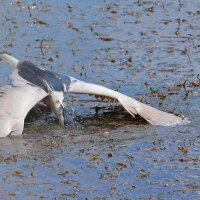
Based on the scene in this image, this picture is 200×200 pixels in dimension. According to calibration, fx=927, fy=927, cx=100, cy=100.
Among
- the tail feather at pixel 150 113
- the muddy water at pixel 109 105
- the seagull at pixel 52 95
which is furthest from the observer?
the tail feather at pixel 150 113

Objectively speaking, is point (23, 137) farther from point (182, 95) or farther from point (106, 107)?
point (182, 95)

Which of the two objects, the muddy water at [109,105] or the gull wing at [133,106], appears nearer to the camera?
the muddy water at [109,105]

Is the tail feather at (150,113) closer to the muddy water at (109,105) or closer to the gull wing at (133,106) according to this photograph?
the gull wing at (133,106)

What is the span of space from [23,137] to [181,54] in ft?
13.5

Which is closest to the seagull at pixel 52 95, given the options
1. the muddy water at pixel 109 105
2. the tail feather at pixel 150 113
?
the tail feather at pixel 150 113

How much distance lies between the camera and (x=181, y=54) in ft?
44.7

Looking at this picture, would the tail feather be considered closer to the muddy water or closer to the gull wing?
the gull wing

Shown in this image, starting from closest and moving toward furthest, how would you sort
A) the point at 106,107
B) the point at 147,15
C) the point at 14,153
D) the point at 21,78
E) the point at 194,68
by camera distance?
the point at 14,153
the point at 21,78
the point at 106,107
the point at 194,68
the point at 147,15

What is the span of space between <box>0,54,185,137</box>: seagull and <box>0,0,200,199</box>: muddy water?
0.60 ft

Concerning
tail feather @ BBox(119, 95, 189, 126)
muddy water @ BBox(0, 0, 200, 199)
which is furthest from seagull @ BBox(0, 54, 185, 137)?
muddy water @ BBox(0, 0, 200, 199)

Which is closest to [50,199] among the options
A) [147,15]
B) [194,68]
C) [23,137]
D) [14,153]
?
[14,153]

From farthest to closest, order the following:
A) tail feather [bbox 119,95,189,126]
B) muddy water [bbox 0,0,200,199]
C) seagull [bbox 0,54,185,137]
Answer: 1. tail feather [bbox 119,95,189,126]
2. seagull [bbox 0,54,185,137]
3. muddy water [bbox 0,0,200,199]

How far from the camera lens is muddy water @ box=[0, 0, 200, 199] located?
8570 millimetres

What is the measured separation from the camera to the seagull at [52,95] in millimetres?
10453
